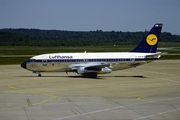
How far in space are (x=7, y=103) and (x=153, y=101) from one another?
12860 millimetres

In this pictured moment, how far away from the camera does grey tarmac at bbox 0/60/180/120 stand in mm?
27000

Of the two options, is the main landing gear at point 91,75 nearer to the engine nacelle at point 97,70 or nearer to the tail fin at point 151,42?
the engine nacelle at point 97,70

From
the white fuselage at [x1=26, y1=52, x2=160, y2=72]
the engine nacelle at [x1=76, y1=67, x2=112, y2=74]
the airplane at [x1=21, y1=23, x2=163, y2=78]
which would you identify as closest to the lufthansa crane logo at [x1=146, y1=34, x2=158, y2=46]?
the airplane at [x1=21, y1=23, x2=163, y2=78]

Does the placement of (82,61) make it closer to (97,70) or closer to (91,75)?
(91,75)

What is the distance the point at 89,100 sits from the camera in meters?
33.5

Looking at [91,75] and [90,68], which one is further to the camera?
[91,75]

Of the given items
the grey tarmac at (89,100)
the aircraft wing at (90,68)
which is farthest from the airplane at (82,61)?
the grey tarmac at (89,100)

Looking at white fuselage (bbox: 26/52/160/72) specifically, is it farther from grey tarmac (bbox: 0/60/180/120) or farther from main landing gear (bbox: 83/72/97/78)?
grey tarmac (bbox: 0/60/180/120)

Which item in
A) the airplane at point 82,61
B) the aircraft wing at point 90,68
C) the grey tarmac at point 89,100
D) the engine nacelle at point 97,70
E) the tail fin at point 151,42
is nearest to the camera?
the grey tarmac at point 89,100

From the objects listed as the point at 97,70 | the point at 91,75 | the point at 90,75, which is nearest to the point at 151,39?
the point at 97,70

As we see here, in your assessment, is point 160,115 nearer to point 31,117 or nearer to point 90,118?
point 90,118

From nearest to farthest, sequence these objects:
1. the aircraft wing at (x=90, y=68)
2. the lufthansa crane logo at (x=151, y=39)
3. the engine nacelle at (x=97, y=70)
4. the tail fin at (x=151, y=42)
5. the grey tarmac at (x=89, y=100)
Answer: the grey tarmac at (x=89, y=100) < the aircraft wing at (x=90, y=68) < the engine nacelle at (x=97, y=70) < the tail fin at (x=151, y=42) < the lufthansa crane logo at (x=151, y=39)

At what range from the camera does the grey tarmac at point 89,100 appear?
27000 mm

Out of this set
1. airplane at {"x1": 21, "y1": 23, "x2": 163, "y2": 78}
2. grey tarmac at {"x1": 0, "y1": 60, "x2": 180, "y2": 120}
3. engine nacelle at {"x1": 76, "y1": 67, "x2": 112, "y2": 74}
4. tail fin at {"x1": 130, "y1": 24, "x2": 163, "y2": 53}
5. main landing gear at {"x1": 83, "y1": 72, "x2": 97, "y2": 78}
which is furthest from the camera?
tail fin at {"x1": 130, "y1": 24, "x2": 163, "y2": 53}
